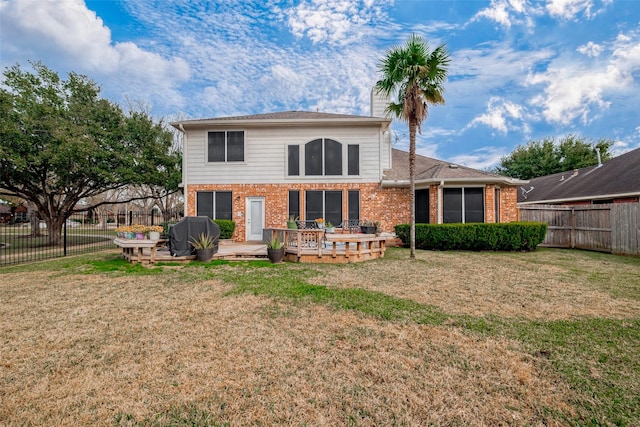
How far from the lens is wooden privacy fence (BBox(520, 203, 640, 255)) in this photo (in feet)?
31.2

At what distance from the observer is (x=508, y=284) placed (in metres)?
5.80

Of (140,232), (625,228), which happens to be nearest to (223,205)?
(140,232)

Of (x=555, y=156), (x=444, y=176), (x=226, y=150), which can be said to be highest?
(x=555, y=156)

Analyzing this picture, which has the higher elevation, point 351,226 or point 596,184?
point 596,184

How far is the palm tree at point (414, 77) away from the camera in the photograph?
8.21m

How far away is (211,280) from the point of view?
6.18 m

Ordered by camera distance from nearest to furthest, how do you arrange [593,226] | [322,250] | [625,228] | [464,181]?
1. [322,250]
2. [625,228]
3. [593,226]
4. [464,181]

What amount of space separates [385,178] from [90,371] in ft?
37.0

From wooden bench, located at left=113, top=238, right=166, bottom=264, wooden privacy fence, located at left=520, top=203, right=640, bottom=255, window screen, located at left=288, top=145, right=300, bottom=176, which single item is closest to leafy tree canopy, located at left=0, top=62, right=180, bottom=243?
wooden bench, located at left=113, top=238, right=166, bottom=264

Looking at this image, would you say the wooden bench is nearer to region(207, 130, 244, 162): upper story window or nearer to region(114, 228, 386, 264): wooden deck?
region(114, 228, 386, 264): wooden deck

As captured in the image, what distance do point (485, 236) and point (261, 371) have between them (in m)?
10.5

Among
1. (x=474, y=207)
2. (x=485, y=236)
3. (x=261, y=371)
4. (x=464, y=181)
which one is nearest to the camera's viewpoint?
(x=261, y=371)

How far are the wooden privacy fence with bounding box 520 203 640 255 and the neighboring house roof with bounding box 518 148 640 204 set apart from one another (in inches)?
106

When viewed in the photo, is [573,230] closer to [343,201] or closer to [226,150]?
[343,201]
